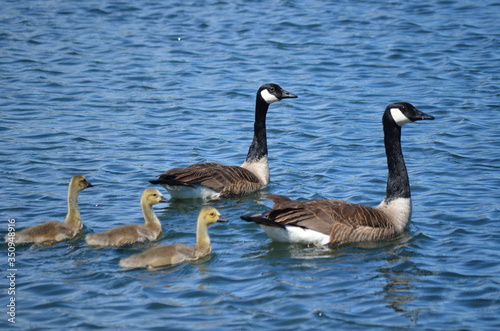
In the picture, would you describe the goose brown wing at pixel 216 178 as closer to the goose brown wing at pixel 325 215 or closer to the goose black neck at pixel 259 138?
the goose black neck at pixel 259 138

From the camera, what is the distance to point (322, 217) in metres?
9.62

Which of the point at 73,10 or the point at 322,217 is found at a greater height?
the point at 73,10

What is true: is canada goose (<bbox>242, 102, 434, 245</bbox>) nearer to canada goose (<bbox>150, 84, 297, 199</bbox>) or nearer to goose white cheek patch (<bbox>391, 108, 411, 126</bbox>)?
goose white cheek patch (<bbox>391, 108, 411, 126</bbox>)

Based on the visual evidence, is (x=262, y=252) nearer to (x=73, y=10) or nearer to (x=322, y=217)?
(x=322, y=217)

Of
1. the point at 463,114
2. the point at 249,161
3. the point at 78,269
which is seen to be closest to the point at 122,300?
the point at 78,269

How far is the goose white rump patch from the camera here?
9.42m

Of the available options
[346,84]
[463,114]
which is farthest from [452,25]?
[463,114]

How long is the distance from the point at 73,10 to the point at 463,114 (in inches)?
520

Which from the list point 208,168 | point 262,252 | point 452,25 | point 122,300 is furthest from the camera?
point 452,25

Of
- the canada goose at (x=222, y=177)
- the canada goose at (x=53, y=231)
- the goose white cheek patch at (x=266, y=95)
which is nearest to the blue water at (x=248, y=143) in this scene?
the canada goose at (x=53, y=231)

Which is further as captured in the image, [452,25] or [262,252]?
[452,25]

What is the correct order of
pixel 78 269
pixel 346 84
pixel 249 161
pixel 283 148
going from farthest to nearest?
pixel 346 84, pixel 283 148, pixel 249 161, pixel 78 269

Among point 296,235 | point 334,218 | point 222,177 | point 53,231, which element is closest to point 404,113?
point 334,218

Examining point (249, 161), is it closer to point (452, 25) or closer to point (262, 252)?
point (262, 252)
